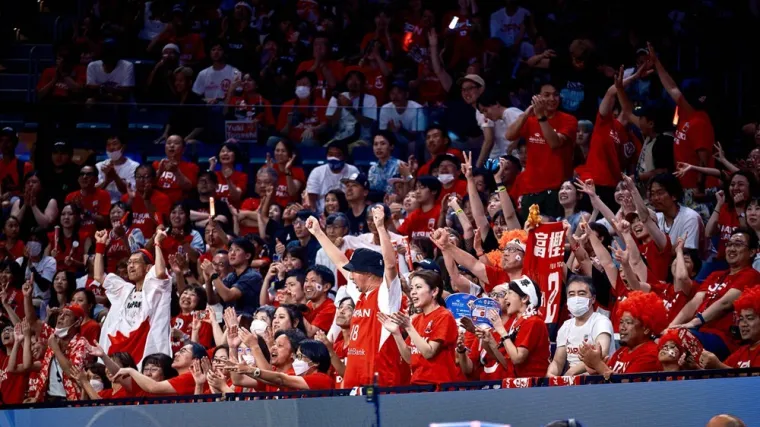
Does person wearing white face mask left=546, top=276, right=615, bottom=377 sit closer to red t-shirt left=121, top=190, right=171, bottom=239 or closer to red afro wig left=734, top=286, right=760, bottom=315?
red afro wig left=734, top=286, right=760, bottom=315

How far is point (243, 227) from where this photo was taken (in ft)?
47.0

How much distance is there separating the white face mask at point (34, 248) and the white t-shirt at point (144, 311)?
268 cm

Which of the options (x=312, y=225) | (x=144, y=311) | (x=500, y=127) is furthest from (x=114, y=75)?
(x=312, y=225)

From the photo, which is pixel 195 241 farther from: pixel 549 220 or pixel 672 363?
pixel 672 363

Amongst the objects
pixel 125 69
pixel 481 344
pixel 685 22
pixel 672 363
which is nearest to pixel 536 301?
pixel 481 344

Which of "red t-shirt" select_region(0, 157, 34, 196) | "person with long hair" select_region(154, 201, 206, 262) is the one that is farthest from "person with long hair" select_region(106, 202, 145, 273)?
"red t-shirt" select_region(0, 157, 34, 196)

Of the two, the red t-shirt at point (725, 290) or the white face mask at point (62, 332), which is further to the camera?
the white face mask at point (62, 332)

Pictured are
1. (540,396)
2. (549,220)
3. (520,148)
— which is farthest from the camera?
(520,148)

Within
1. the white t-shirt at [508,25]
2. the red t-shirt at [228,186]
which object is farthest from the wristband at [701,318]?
the white t-shirt at [508,25]

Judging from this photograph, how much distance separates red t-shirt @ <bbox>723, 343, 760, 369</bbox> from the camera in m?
8.29

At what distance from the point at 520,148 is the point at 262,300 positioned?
317 cm

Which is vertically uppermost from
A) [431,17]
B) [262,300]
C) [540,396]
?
[431,17]

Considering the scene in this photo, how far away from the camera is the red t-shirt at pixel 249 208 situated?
14250 millimetres

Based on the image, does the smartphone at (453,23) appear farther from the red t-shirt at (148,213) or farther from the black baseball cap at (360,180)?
the red t-shirt at (148,213)
